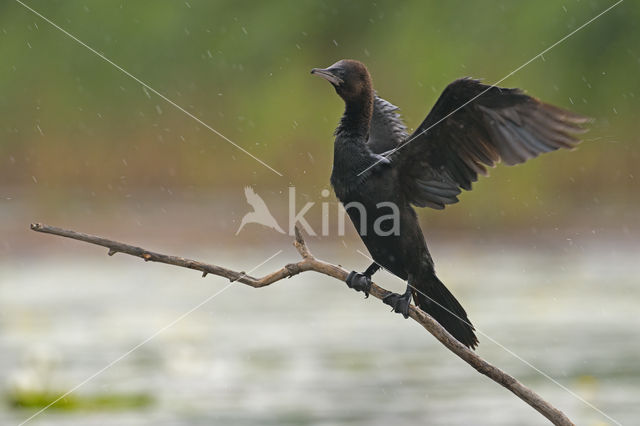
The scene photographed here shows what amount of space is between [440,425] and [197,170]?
7785mm

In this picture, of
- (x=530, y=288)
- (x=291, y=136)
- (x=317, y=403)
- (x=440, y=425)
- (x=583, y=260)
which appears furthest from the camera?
(x=291, y=136)

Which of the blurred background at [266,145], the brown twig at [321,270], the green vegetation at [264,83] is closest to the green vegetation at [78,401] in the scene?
the blurred background at [266,145]

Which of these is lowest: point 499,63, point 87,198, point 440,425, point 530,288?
point 440,425

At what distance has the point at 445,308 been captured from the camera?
15.5 ft

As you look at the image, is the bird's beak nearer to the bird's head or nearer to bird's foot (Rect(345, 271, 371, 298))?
the bird's head

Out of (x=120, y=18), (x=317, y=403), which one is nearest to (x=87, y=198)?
(x=120, y=18)

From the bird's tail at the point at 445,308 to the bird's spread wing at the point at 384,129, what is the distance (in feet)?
2.19

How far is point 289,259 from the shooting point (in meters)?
13.3

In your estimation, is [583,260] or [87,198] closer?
[583,260]

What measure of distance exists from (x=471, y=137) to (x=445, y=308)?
2.37 ft

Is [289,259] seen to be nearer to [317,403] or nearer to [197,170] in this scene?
[197,170]

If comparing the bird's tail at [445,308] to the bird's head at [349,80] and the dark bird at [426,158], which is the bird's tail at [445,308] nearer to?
the dark bird at [426,158]

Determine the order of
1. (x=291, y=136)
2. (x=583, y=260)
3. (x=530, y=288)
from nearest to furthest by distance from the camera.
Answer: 1. (x=530, y=288)
2. (x=583, y=260)
3. (x=291, y=136)

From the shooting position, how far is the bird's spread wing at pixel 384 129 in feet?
16.9
